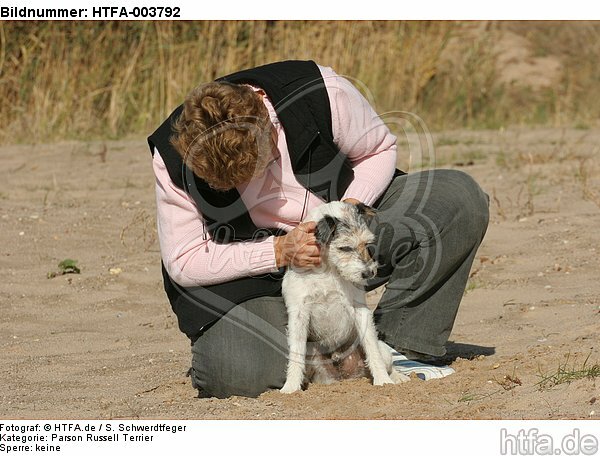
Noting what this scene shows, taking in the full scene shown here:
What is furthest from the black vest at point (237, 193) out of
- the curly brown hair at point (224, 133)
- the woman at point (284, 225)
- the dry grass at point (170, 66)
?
the dry grass at point (170, 66)

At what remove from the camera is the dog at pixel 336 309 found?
4.66 metres

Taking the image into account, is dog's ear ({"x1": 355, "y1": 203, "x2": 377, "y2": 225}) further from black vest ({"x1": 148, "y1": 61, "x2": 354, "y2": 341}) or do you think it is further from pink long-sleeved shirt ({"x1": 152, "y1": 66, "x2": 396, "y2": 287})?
black vest ({"x1": 148, "y1": 61, "x2": 354, "y2": 341})

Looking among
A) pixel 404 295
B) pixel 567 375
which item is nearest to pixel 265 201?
pixel 404 295

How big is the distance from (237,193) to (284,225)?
0.31m

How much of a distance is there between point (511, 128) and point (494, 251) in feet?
16.0

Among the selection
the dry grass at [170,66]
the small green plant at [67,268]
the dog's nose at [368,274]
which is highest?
the dry grass at [170,66]

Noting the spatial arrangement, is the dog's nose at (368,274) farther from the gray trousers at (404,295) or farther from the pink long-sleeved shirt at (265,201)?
the pink long-sleeved shirt at (265,201)

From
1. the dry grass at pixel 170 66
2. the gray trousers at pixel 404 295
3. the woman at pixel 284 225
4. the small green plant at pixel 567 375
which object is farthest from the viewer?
the dry grass at pixel 170 66

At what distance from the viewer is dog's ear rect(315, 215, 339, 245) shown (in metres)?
4.61

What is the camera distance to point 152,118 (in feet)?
37.3

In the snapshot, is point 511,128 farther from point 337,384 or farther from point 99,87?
point 337,384

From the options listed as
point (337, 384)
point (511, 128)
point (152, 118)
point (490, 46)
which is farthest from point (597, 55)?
point (337, 384)

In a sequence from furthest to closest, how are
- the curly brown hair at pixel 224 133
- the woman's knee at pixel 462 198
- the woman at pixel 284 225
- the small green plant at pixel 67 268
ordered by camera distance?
the small green plant at pixel 67 268, the woman's knee at pixel 462 198, the woman at pixel 284 225, the curly brown hair at pixel 224 133

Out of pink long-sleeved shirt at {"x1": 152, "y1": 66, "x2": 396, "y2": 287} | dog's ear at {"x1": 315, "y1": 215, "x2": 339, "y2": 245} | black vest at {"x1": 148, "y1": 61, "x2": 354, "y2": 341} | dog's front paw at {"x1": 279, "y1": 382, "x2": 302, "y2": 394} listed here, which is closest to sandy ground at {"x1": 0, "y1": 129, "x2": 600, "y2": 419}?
dog's front paw at {"x1": 279, "y1": 382, "x2": 302, "y2": 394}
